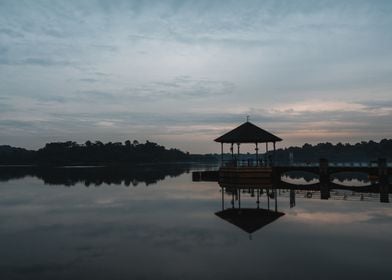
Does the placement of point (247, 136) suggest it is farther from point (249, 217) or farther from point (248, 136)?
point (249, 217)

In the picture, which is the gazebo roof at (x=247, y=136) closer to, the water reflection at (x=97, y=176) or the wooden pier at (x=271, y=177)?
the wooden pier at (x=271, y=177)

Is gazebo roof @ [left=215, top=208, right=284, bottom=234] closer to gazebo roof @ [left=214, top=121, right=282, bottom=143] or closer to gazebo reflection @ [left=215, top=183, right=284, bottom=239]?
gazebo reflection @ [left=215, top=183, right=284, bottom=239]

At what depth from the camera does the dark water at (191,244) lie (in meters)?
9.77

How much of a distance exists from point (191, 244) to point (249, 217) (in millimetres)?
5917

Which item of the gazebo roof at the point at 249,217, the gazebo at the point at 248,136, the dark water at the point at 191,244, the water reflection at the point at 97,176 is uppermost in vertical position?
the gazebo at the point at 248,136

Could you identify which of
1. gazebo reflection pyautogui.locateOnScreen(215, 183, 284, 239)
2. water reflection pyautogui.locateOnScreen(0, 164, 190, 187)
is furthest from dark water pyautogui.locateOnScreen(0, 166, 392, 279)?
water reflection pyautogui.locateOnScreen(0, 164, 190, 187)

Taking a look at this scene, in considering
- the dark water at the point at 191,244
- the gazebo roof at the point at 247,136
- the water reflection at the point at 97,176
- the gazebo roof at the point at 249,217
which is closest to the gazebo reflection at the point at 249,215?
the gazebo roof at the point at 249,217

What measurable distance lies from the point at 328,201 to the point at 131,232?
13945mm

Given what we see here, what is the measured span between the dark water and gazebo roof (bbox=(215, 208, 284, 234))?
1.36 ft

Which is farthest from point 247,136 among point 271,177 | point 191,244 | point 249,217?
point 191,244

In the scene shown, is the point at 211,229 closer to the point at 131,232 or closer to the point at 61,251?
the point at 131,232

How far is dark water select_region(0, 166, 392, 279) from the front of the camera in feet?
32.0

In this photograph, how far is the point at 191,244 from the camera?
12.7 meters

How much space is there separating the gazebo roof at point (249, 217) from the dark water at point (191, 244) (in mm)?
414
